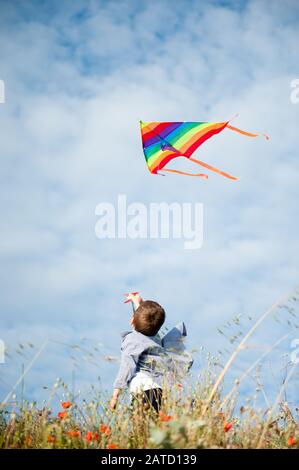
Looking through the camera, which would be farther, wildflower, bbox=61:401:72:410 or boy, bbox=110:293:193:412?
boy, bbox=110:293:193:412

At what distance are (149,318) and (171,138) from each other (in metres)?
4.22

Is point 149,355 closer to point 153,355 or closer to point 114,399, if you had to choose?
point 153,355

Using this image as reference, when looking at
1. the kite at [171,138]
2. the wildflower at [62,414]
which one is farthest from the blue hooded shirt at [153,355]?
the kite at [171,138]

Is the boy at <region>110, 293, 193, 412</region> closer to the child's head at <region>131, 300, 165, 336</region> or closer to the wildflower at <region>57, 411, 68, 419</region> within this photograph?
the child's head at <region>131, 300, 165, 336</region>

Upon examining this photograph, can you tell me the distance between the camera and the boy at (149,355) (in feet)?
15.1

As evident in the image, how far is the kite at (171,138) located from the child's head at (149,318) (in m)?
3.69

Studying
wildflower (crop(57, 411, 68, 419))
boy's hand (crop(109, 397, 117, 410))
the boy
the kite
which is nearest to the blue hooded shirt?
the boy

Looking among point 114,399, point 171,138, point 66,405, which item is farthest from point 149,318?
point 171,138

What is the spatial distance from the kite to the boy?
3.75 metres

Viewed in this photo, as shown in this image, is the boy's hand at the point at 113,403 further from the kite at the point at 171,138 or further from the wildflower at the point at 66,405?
the kite at the point at 171,138

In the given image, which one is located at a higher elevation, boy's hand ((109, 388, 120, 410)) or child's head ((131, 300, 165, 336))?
child's head ((131, 300, 165, 336))

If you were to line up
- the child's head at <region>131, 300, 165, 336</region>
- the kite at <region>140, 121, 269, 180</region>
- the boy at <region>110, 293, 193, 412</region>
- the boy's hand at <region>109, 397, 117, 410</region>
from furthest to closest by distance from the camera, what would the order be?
the kite at <region>140, 121, 269, 180</region>, the child's head at <region>131, 300, 165, 336</region>, the boy at <region>110, 293, 193, 412</region>, the boy's hand at <region>109, 397, 117, 410</region>

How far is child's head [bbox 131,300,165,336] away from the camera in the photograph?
16.0 ft
